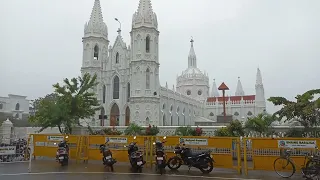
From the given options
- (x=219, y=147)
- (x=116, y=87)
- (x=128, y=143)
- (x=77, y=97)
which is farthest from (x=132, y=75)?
(x=219, y=147)

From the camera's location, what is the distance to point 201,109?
234ft

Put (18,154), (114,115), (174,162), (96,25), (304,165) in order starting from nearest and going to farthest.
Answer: (304,165), (174,162), (18,154), (114,115), (96,25)

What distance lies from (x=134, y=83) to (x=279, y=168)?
3064cm

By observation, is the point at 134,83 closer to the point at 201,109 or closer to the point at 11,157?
the point at 11,157

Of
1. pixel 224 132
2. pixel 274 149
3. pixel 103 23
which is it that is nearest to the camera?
pixel 274 149

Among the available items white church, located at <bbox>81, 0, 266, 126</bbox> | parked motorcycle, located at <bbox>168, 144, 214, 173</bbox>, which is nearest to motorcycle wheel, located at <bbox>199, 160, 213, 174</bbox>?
parked motorcycle, located at <bbox>168, 144, 214, 173</bbox>

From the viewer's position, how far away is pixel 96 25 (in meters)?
46.7

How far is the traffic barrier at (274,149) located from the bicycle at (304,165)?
21 cm

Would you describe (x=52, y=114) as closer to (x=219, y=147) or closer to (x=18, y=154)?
(x=18, y=154)

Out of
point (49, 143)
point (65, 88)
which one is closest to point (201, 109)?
point (65, 88)

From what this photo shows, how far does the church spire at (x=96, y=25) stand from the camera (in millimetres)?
46531

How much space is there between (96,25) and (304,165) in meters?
41.7

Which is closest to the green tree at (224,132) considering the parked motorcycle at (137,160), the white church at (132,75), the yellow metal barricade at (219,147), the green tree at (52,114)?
the yellow metal barricade at (219,147)

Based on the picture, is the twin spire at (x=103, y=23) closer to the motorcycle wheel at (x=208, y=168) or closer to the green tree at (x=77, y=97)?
the green tree at (x=77, y=97)
